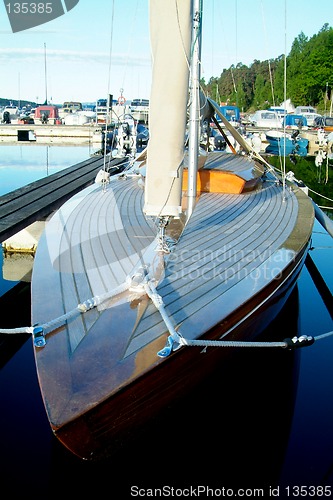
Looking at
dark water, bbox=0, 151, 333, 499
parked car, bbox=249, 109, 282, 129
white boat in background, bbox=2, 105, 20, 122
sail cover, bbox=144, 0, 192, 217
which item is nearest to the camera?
dark water, bbox=0, 151, 333, 499

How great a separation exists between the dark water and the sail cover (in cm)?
148

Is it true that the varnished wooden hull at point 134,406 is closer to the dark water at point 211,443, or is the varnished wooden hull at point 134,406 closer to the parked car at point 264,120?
the dark water at point 211,443

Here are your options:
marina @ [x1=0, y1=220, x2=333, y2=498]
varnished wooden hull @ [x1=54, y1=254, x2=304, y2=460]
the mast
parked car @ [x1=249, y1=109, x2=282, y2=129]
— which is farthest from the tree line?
varnished wooden hull @ [x1=54, y1=254, x2=304, y2=460]

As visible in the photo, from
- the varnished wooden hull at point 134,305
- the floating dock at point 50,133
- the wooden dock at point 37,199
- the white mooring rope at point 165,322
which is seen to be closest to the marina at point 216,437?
the varnished wooden hull at point 134,305

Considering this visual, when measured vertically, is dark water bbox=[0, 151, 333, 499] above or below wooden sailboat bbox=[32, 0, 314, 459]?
below

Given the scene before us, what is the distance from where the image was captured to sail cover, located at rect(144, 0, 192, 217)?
3324 millimetres

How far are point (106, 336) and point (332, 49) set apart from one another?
52.6 metres

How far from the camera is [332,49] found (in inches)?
1863

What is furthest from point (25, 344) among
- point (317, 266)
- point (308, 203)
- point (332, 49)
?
point (332, 49)

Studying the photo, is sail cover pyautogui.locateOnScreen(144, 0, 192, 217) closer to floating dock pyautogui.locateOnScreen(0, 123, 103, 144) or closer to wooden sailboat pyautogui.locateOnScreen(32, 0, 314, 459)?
wooden sailboat pyautogui.locateOnScreen(32, 0, 314, 459)

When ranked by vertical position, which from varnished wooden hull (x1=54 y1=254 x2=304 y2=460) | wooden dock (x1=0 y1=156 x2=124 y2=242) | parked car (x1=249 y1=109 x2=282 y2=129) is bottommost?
varnished wooden hull (x1=54 y1=254 x2=304 y2=460)

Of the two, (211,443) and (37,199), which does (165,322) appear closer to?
(211,443)

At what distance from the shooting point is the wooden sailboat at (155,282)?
2.29 metres

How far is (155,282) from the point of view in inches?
119
